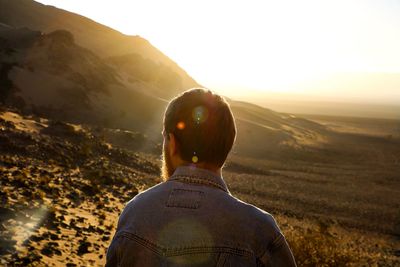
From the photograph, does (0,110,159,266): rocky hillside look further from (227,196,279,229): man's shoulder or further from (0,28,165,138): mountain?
(0,28,165,138): mountain

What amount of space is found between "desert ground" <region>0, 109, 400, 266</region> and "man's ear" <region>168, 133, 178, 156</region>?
18.6ft

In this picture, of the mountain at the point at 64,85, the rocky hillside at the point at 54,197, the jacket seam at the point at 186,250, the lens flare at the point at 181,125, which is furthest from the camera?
the mountain at the point at 64,85

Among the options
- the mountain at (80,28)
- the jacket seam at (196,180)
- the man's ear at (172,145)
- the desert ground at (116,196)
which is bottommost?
the desert ground at (116,196)

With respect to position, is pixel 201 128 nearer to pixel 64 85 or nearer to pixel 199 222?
pixel 199 222

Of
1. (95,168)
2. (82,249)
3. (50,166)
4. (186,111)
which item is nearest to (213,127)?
(186,111)

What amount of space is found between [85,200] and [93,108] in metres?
32.9

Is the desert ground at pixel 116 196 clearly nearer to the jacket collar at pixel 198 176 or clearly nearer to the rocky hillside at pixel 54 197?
Result: the rocky hillside at pixel 54 197

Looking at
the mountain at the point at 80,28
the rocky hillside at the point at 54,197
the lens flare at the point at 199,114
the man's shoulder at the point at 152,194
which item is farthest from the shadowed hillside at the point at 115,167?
the mountain at the point at 80,28

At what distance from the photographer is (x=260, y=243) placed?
1897 millimetres

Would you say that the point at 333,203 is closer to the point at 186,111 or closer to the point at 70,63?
the point at 186,111

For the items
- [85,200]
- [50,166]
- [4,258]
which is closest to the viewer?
[4,258]

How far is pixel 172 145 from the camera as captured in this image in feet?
7.11

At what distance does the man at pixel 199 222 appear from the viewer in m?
1.87

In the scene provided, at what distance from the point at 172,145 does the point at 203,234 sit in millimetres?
506
